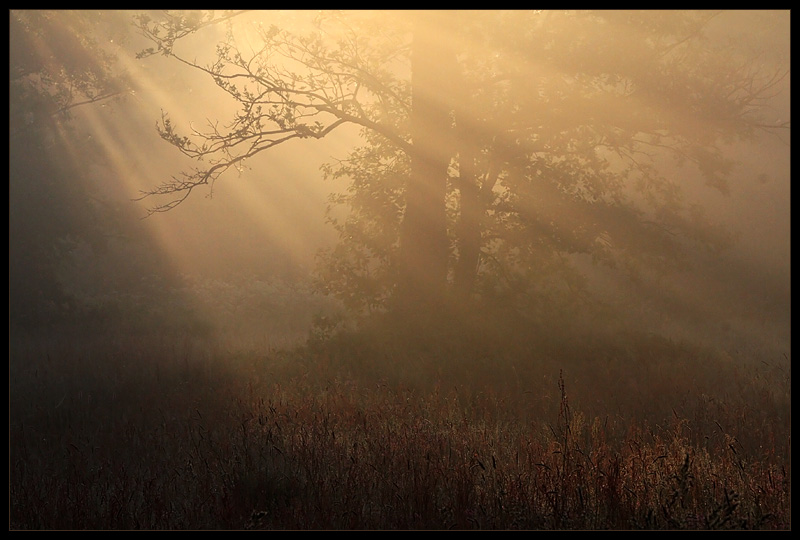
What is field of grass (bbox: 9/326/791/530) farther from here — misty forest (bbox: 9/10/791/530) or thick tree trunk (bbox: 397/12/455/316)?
thick tree trunk (bbox: 397/12/455/316)

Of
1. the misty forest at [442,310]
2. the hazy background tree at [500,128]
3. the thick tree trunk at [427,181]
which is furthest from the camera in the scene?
the thick tree trunk at [427,181]

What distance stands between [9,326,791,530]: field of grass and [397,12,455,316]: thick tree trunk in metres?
1.53

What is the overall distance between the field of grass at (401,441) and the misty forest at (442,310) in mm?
45

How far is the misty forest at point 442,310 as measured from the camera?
214 inches

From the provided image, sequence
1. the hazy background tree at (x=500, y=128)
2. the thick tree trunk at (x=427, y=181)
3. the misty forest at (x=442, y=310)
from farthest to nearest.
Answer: the thick tree trunk at (x=427, y=181)
the hazy background tree at (x=500, y=128)
the misty forest at (x=442, y=310)

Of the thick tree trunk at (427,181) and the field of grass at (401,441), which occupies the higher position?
the thick tree trunk at (427,181)

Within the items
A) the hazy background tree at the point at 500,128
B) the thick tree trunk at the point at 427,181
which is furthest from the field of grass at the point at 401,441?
the hazy background tree at the point at 500,128

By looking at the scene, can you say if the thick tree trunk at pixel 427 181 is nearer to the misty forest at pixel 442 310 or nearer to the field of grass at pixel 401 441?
the misty forest at pixel 442 310

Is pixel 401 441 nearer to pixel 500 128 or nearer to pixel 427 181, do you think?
pixel 427 181

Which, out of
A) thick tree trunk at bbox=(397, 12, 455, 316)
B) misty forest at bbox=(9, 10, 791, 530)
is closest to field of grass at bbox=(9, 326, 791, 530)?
misty forest at bbox=(9, 10, 791, 530)

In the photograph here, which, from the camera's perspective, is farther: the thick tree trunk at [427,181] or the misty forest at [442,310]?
the thick tree trunk at [427,181]

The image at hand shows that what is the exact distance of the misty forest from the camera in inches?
214

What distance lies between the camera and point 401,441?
636cm
